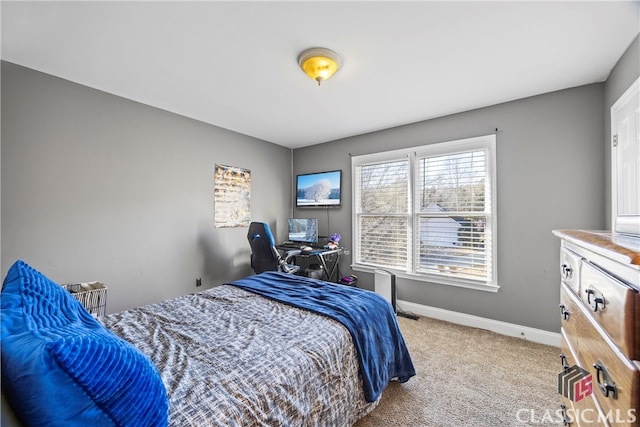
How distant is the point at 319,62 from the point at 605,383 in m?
2.22

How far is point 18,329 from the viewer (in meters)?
0.68

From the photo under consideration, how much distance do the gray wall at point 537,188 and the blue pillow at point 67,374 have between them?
3.24 metres

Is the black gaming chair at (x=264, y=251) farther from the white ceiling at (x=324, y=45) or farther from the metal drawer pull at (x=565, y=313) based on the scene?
the metal drawer pull at (x=565, y=313)

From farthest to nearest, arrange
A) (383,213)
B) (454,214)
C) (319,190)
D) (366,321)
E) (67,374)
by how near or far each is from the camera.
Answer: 1. (319,190)
2. (383,213)
3. (454,214)
4. (366,321)
5. (67,374)

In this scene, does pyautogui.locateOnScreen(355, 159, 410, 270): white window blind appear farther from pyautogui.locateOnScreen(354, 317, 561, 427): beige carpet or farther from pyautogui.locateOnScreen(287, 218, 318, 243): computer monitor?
pyautogui.locateOnScreen(354, 317, 561, 427): beige carpet

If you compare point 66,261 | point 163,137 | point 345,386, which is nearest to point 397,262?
point 345,386

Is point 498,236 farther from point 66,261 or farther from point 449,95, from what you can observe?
point 66,261

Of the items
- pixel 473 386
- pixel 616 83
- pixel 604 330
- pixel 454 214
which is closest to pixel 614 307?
pixel 604 330

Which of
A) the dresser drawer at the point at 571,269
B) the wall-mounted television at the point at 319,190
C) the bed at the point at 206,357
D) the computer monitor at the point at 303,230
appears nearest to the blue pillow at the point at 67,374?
the bed at the point at 206,357

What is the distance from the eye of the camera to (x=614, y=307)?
71 centimetres

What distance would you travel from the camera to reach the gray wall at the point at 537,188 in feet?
8.04

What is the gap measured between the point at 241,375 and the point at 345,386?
638 mm

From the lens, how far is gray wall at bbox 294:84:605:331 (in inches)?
96.4

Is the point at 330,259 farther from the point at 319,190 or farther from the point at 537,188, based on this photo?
the point at 537,188
